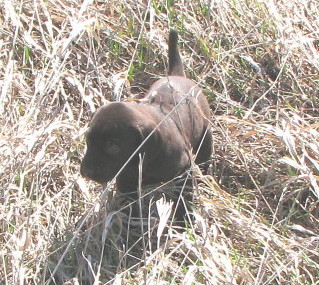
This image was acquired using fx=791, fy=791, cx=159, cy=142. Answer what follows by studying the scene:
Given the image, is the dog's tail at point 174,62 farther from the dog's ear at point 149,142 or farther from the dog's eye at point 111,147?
the dog's eye at point 111,147

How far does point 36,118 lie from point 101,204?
70cm

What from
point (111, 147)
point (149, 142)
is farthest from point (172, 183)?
point (111, 147)

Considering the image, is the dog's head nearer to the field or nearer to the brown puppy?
the brown puppy

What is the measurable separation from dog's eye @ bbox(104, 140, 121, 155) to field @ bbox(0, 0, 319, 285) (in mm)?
216

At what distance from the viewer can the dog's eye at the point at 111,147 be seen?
12.1ft

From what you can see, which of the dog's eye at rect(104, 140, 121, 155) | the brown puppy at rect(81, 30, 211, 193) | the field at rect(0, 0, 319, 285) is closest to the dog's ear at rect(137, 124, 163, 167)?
the brown puppy at rect(81, 30, 211, 193)

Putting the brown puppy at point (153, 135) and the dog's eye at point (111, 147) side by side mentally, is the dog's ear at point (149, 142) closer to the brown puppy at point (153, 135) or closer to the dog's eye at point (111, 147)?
the brown puppy at point (153, 135)

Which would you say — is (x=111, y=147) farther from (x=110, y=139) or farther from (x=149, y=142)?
(x=149, y=142)

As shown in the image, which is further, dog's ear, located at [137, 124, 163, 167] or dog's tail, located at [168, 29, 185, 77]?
dog's tail, located at [168, 29, 185, 77]

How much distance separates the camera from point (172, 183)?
431cm

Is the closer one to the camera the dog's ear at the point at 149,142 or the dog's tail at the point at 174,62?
the dog's ear at the point at 149,142

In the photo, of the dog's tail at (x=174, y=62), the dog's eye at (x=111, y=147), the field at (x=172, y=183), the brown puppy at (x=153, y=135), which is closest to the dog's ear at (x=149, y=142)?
the brown puppy at (x=153, y=135)

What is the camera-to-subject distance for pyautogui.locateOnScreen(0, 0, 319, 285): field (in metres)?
3.75

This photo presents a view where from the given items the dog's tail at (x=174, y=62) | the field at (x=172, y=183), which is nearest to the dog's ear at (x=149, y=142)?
the field at (x=172, y=183)
